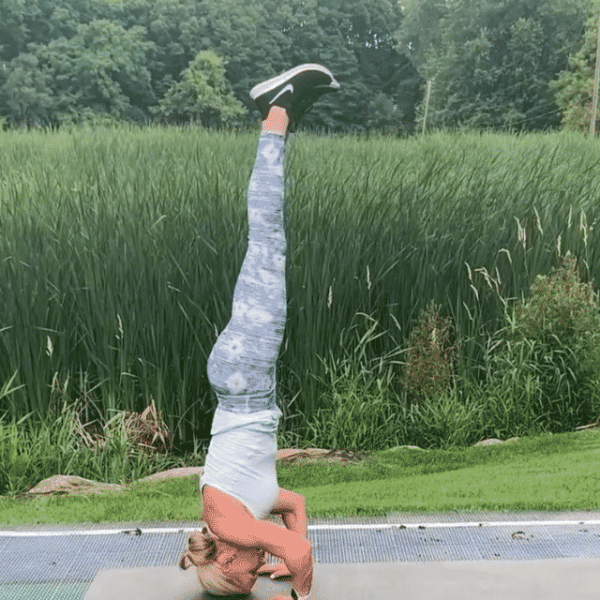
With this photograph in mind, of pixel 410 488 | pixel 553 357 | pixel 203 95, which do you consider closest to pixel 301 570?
pixel 410 488

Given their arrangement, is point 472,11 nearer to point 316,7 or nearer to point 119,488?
point 316,7

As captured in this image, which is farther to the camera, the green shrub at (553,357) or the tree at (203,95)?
the tree at (203,95)

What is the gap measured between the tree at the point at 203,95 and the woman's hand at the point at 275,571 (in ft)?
85.1

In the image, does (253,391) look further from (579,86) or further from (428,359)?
(579,86)

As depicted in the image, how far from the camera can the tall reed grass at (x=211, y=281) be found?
3.92 metres

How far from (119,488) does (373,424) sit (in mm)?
1233

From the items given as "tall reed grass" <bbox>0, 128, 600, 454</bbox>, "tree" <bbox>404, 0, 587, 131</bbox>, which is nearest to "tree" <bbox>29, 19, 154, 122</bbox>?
"tree" <bbox>404, 0, 587, 131</bbox>

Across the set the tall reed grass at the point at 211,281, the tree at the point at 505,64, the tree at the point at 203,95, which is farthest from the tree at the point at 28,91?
the tall reed grass at the point at 211,281

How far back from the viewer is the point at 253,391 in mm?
2150

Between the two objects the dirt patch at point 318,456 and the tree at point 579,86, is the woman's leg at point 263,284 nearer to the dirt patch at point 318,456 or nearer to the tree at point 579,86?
the dirt patch at point 318,456

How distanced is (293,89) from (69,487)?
1945 millimetres

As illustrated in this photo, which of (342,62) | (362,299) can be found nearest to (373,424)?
(362,299)

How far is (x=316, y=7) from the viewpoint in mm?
38688

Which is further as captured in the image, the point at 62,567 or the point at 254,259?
the point at 62,567
